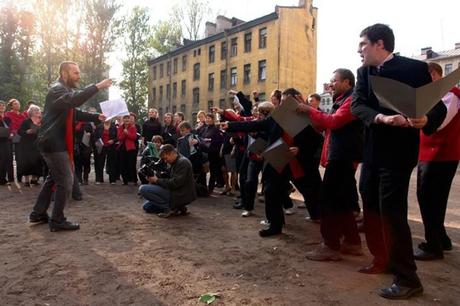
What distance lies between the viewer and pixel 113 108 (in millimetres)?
6066

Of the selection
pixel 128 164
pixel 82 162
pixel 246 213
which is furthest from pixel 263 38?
pixel 246 213

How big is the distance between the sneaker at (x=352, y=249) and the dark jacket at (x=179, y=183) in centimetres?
283

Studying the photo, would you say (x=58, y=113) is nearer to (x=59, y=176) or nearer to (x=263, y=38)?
(x=59, y=176)

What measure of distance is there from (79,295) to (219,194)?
5.89 meters

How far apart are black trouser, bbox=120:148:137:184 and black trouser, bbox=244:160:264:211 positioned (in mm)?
4637

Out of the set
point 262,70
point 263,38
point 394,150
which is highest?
point 263,38

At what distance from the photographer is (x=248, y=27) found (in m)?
36.8

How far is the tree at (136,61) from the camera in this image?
46312mm

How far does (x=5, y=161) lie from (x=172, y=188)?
590 cm

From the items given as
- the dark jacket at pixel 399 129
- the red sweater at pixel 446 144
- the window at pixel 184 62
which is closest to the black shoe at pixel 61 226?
the dark jacket at pixel 399 129

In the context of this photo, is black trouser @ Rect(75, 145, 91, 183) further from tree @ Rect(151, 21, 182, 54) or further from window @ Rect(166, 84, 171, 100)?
tree @ Rect(151, 21, 182, 54)

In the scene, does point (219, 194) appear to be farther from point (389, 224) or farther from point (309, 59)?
point (309, 59)

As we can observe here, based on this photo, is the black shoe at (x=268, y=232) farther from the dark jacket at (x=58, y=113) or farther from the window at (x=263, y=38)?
the window at (x=263, y=38)

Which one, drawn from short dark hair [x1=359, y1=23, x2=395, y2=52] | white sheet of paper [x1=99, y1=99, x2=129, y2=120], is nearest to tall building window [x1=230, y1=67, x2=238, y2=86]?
white sheet of paper [x1=99, y1=99, x2=129, y2=120]
